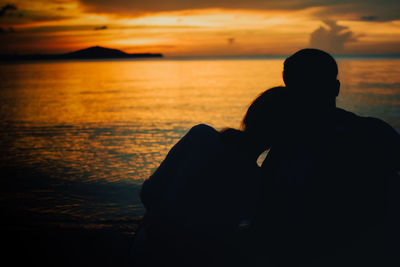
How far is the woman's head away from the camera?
190 cm

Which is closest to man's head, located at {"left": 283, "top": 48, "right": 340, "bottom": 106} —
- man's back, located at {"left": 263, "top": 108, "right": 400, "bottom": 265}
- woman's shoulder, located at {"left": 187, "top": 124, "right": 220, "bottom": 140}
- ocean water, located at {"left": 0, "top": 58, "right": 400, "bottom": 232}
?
man's back, located at {"left": 263, "top": 108, "right": 400, "bottom": 265}

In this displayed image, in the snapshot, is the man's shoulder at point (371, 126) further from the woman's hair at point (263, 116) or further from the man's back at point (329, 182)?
the woman's hair at point (263, 116)

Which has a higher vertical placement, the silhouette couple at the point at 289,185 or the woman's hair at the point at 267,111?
the woman's hair at the point at 267,111

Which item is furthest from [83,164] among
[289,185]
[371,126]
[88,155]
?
[371,126]

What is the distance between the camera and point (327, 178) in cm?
199

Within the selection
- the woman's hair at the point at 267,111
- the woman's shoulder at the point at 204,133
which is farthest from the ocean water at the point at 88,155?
the woman's hair at the point at 267,111

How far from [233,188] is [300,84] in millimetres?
698

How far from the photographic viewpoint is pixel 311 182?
2.01 meters

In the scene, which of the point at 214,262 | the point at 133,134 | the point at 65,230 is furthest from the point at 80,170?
the point at 214,262

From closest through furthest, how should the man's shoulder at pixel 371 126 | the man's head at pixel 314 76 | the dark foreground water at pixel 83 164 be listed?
the man's shoulder at pixel 371 126 < the man's head at pixel 314 76 < the dark foreground water at pixel 83 164

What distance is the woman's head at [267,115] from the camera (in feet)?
6.23

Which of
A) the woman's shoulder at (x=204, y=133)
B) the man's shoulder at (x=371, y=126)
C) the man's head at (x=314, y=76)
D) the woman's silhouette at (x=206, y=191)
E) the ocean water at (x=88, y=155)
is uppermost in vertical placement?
the man's head at (x=314, y=76)

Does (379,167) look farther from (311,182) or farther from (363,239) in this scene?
(363,239)

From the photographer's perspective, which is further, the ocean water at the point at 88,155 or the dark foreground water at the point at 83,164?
the ocean water at the point at 88,155
